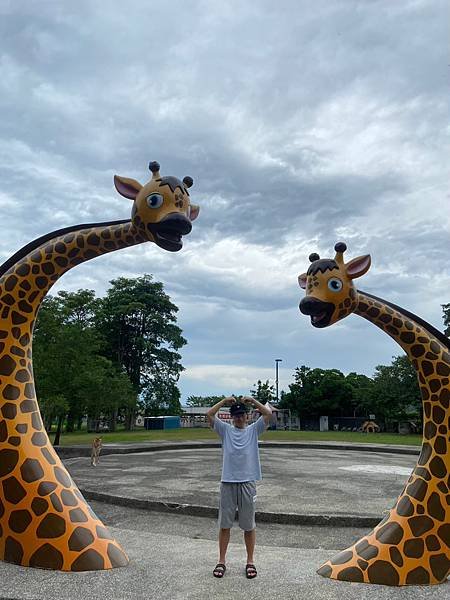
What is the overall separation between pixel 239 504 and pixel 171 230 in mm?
2350

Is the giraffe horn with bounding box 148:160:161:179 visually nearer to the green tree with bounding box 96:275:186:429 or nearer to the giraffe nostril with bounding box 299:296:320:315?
the giraffe nostril with bounding box 299:296:320:315

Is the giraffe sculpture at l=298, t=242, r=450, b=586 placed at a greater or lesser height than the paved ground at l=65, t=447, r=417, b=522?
greater

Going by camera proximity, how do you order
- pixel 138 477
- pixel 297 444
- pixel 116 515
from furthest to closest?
pixel 297 444, pixel 138 477, pixel 116 515

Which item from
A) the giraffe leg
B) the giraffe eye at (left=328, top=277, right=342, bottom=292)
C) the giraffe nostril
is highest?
the giraffe eye at (left=328, top=277, right=342, bottom=292)

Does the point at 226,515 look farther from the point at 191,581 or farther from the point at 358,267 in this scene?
the point at 358,267

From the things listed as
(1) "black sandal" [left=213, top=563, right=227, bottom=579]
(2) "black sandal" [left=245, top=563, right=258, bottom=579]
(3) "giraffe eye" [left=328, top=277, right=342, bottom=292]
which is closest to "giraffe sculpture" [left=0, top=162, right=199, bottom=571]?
(1) "black sandal" [left=213, top=563, right=227, bottom=579]

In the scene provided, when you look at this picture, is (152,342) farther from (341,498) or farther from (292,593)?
(292,593)

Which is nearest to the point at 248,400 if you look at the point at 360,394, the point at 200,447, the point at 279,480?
the point at 279,480

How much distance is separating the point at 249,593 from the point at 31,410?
2465 millimetres

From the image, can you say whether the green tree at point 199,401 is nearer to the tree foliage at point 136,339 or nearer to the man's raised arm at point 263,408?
the tree foliage at point 136,339

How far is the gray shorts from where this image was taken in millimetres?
4344

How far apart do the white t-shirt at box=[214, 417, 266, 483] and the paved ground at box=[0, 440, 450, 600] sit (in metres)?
0.77

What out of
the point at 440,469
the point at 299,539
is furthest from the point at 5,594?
the point at 299,539

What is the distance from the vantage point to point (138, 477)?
11.6 metres
